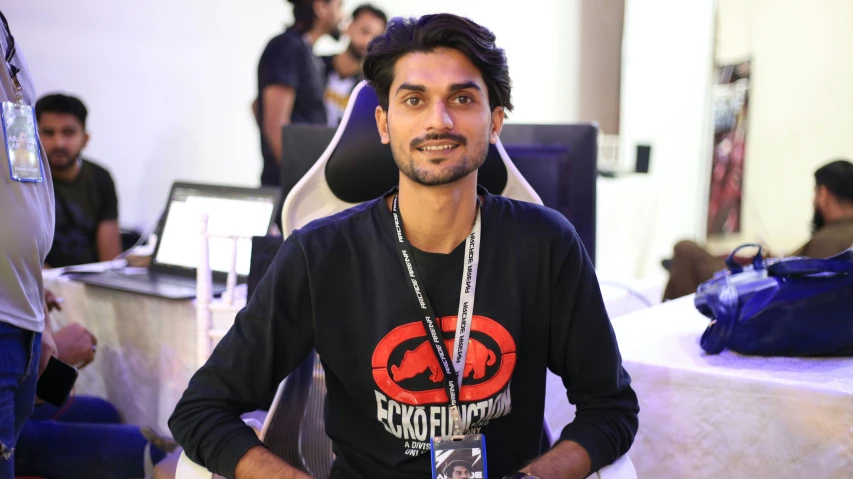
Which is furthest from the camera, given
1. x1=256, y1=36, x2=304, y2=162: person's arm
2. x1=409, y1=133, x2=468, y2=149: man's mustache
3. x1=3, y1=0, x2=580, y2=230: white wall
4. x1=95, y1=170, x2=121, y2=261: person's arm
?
x1=3, y1=0, x2=580, y2=230: white wall

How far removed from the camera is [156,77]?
3.92 meters

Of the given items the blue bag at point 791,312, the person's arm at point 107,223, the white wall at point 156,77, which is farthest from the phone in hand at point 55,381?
the white wall at point 156,77

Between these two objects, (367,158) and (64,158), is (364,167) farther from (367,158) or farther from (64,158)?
(64,158)

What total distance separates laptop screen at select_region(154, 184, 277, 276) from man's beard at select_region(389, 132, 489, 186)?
1.11 metres

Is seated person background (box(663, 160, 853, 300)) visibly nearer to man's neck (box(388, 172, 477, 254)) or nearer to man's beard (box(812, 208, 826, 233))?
man's beard (box(812, 208, 826, 233))

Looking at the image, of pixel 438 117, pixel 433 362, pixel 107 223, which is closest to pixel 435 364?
pixel 433 362

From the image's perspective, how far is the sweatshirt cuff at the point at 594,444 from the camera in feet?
3.70

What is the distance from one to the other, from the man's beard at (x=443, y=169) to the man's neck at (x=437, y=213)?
0.02 m

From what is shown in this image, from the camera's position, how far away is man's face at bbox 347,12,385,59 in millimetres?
4234

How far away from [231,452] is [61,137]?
2.27m

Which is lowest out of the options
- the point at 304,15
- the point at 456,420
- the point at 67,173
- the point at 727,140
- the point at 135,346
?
the point at 135,346

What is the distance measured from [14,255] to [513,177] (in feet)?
2.99

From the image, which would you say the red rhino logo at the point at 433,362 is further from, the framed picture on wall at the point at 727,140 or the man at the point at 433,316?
the framed picture on wall at the point at 727,140

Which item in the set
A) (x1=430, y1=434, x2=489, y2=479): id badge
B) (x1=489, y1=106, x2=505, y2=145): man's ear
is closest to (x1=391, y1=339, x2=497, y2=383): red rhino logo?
(x1=430, y1=434, x2=489, y2=479): id badge
